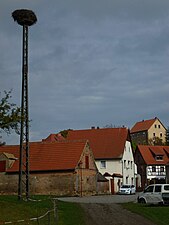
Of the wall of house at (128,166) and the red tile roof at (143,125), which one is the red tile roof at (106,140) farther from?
the red tile roof at (143,125)

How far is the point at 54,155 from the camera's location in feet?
188

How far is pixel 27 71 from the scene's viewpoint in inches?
1521

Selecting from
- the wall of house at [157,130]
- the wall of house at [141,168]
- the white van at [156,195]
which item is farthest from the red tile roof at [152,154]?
the wall of house at [157,130]

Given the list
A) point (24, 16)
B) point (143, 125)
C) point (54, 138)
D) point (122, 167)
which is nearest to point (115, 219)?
point (24, 16)

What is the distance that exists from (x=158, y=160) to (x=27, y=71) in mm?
55465

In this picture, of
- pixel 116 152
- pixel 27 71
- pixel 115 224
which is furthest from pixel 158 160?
pixel 115 224

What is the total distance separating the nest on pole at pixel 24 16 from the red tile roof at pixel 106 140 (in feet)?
129

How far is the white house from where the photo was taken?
243 feet

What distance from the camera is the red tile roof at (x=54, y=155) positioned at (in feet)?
182

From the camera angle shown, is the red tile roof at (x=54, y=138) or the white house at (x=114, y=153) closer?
the white house at (x=114, y=153)

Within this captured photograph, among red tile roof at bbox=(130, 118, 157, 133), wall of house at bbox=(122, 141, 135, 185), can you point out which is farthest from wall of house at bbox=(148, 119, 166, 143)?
wall of house at bbox=(122, 141, 135, 185)

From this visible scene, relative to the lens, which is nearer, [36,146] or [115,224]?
[115,224]

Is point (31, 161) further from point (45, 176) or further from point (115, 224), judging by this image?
point (115, 224)

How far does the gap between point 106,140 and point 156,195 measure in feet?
138
